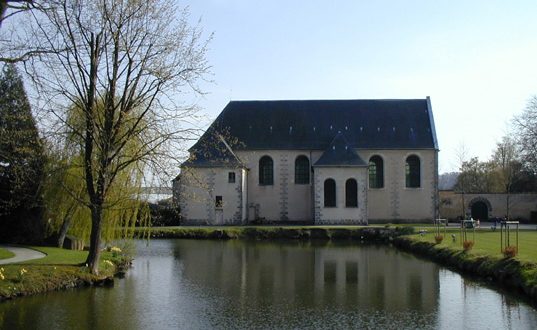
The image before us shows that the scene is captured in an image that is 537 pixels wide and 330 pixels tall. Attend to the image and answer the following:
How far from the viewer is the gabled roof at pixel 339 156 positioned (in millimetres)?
36625

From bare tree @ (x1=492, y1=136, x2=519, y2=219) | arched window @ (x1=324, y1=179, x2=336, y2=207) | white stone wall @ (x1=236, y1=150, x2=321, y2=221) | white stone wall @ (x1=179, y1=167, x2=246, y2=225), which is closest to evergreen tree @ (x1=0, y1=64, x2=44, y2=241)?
white stone wall @ (x1=179, y1=167, x2=246, y2=225)

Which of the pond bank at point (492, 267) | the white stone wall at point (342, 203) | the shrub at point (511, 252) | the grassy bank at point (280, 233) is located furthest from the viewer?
the white stone wall at point (342, 203)

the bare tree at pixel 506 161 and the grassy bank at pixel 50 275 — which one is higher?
the bare tree at pixel 506 161

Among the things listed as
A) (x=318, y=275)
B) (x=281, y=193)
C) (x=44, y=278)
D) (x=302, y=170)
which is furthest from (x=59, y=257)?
(x=302, y=170)

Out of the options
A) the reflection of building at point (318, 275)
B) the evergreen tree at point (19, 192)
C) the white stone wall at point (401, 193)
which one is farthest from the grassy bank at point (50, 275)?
the white stone wall at point (401, 193)

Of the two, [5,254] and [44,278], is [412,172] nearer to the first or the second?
[5,254]

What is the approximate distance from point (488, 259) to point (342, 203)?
63.2 feet

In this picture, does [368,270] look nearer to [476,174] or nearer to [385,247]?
[385,247]

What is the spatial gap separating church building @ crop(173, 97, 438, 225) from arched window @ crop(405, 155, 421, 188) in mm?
67

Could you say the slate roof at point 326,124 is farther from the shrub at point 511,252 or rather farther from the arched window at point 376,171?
the shrub at point 511,252

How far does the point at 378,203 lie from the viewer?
39031 mm

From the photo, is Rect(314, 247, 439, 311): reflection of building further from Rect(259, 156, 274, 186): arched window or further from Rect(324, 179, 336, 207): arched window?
Rect(259, 156, 274, 186): arched window

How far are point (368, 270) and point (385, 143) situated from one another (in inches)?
844

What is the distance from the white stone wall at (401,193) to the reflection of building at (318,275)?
1296 cm
